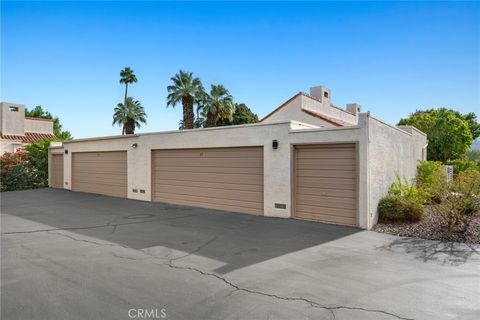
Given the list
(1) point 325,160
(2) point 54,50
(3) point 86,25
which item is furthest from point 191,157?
(2) point 54,50

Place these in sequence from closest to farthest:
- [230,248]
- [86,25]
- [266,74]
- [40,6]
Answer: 1. [230,248]
2. [40,6]
3. [86,25]
4. [266,74]

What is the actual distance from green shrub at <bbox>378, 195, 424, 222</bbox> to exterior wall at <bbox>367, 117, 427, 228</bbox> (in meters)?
0.23

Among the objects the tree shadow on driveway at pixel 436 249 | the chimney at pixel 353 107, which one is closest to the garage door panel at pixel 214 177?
the tree shadow on driveway at pixel 436 249

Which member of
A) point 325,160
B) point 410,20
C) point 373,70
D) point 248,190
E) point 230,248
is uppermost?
point 410,20

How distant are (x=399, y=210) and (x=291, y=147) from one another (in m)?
3.49

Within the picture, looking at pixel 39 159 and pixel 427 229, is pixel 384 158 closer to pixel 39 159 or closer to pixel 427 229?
pixel 427 229

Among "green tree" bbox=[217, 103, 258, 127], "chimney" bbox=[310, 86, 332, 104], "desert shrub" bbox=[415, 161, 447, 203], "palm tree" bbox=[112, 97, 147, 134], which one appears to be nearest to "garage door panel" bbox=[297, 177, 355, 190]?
"desert shrub" bbox=[415, 161, 447, 203]

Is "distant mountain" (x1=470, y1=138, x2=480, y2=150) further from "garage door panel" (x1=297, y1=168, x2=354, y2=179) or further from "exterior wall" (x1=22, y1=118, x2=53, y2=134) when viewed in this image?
"exterior wall" (x1=22, y1=118, x2=53, y2=134)

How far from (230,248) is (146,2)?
10.8 meters

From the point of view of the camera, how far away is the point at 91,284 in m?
4.24

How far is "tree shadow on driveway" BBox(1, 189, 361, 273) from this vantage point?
6094mm

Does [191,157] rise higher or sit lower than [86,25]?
lower

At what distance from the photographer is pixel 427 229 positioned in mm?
7566

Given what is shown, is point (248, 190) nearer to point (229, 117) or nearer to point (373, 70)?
point (373, 70)
